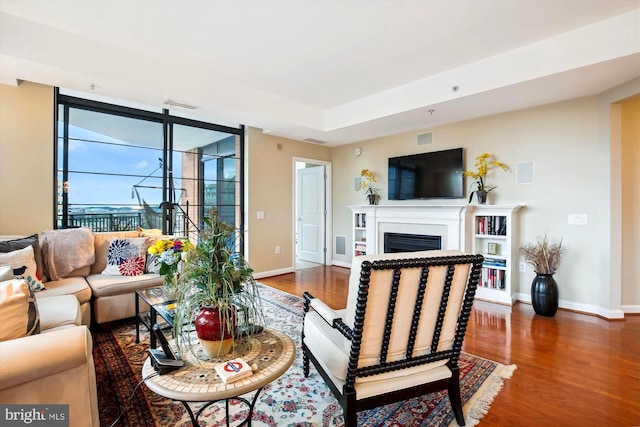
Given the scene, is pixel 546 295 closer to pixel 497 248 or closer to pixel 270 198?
pixel 497 248

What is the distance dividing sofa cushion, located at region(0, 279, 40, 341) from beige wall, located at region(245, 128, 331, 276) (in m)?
3.71

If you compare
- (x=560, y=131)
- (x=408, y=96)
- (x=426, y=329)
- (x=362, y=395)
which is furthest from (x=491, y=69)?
(x=362, y=395)

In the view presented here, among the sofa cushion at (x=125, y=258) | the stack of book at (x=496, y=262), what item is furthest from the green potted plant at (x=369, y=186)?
the sofa cushion at (x=125, y=258)

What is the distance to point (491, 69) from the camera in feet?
10.4

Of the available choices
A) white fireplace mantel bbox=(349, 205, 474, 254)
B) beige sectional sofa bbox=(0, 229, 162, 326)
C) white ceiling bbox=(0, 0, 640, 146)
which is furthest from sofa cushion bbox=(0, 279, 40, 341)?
white fireplace mantel bbox=(349, 205, 474, 254)

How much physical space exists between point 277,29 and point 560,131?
3.42 meters

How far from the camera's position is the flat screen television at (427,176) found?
4445mm

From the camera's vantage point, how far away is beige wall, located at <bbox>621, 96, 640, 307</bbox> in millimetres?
3420

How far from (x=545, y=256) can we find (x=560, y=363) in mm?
1473

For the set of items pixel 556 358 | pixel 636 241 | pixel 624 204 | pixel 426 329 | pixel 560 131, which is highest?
pixel 560 131

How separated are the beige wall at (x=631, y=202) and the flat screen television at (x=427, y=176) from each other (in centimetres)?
170

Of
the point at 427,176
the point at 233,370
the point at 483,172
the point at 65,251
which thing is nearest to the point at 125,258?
the point at 65,251

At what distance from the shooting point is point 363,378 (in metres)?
1.43

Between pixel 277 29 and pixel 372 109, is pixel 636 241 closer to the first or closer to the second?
pixel 372 109
